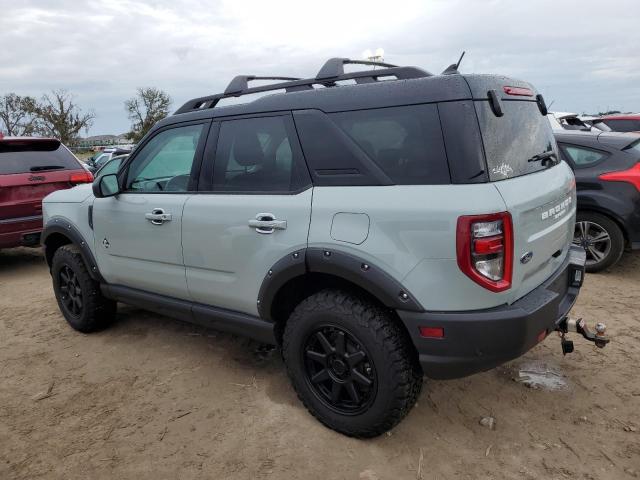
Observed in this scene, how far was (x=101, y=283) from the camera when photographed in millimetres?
3979

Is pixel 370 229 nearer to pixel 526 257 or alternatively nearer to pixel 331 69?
pixel 526 257

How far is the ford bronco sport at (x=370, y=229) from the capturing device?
218 cm

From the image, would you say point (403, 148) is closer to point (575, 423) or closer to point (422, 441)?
point (422, 441)

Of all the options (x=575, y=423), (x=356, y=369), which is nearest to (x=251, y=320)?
(x=356, y=369)

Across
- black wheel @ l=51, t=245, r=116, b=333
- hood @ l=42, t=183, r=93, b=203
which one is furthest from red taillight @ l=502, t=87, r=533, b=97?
black wheel @ l=51, t=245, r=116, b=333

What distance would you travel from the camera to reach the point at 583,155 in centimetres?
538

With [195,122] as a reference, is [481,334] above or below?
below

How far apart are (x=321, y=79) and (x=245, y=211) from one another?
87cm

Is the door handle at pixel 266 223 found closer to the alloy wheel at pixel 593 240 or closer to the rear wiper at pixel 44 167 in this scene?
the alloy wheel at pixel 593 240

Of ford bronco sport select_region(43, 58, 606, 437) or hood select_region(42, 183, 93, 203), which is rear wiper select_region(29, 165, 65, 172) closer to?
hood select_region(42, 183, 93, 203)

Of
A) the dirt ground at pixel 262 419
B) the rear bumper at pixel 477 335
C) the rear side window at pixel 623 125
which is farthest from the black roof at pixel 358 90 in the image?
the rear side window at pixel 623 125

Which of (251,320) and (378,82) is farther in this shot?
(251,320)

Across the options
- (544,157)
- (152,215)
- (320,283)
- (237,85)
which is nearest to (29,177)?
(152,215)

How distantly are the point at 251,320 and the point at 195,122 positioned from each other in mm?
1359
